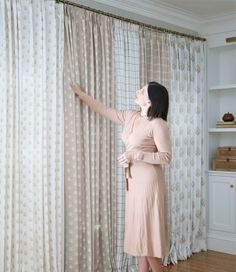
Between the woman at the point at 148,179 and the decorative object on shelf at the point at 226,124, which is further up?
the decorative object on shelf at the point at 226,124

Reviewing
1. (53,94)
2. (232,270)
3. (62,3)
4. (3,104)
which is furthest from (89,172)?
(232,270)

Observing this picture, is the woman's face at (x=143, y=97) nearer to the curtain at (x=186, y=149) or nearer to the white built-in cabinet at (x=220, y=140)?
the curtain at (x=186, y=149)

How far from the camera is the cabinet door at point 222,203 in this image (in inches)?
200

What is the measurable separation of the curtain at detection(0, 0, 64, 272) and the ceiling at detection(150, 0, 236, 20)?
145cm

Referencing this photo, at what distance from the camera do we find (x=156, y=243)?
3.43 meters

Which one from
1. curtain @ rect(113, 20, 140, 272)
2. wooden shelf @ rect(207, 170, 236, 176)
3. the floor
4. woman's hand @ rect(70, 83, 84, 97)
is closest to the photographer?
woman's hand @ rect(70, 83, 84, 97)

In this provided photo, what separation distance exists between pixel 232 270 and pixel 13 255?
228cm

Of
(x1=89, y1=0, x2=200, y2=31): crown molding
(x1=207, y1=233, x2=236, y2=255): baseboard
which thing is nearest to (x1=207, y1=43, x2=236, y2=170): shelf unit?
(x1=89, y1=0, x2=200, y2=31): crown molding

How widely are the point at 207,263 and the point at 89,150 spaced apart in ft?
6.17

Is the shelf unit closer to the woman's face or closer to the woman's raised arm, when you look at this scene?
the woman's raised arm

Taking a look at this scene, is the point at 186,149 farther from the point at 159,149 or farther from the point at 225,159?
the point at 159,149

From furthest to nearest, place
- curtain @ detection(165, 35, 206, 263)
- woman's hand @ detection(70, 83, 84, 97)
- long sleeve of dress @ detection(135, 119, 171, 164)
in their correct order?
1. curtain @ detection(165, 35, 206, 263)
2. woman's hand @ detection(70, 83, 84, 97)
3. long sleeve of dress @ detection(135, 119, 171, 164)

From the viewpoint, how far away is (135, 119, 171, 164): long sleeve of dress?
3.36 meters

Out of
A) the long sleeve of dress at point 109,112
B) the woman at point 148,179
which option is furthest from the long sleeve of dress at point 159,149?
the long sleeve of dress at point 109,112
